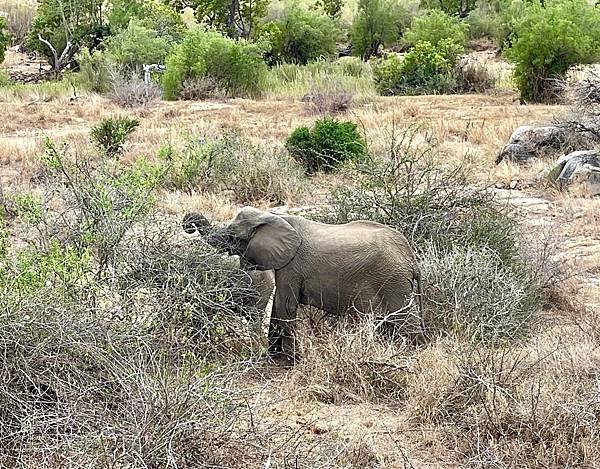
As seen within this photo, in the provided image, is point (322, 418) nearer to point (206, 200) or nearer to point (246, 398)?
point (246, 398)

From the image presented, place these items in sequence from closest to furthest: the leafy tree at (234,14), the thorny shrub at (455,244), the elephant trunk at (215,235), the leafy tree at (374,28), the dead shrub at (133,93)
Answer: the elephant trunk at (215,235), the thorny shrub at (455,244), the dead shrub at (133,93), the leafy tree at (234,14), the leafy tree at (374,28)

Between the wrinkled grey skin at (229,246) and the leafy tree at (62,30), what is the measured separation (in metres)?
27.9

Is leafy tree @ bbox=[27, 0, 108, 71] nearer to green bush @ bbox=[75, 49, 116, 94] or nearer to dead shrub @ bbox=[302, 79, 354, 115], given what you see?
green bush @ bbox=[75, 49, 116, 94]

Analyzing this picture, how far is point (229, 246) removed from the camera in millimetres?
6164

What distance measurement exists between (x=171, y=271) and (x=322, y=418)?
147cm

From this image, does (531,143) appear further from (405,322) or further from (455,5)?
(455,5)

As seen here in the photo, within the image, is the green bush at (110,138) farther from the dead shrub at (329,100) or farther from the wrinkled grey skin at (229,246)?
the wrinkled grey skin at (229,246)

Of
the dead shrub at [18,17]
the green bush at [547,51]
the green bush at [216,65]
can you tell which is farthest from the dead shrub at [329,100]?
the dead shrub at [18,17]

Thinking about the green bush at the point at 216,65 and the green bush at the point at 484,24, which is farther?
the green bush at the point at 484,24

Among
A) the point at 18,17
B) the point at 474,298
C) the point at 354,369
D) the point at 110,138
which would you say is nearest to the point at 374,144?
the point at 110,138

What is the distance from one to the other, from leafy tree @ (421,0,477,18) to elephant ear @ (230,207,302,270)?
33637 mm

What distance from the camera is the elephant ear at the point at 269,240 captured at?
6055 mm

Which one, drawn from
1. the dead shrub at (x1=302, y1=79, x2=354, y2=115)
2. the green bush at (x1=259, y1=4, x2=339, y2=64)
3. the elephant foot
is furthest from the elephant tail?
the green bush at (x1=259, y1=4, x2=339, y2=64)

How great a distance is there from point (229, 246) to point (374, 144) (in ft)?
28.8
